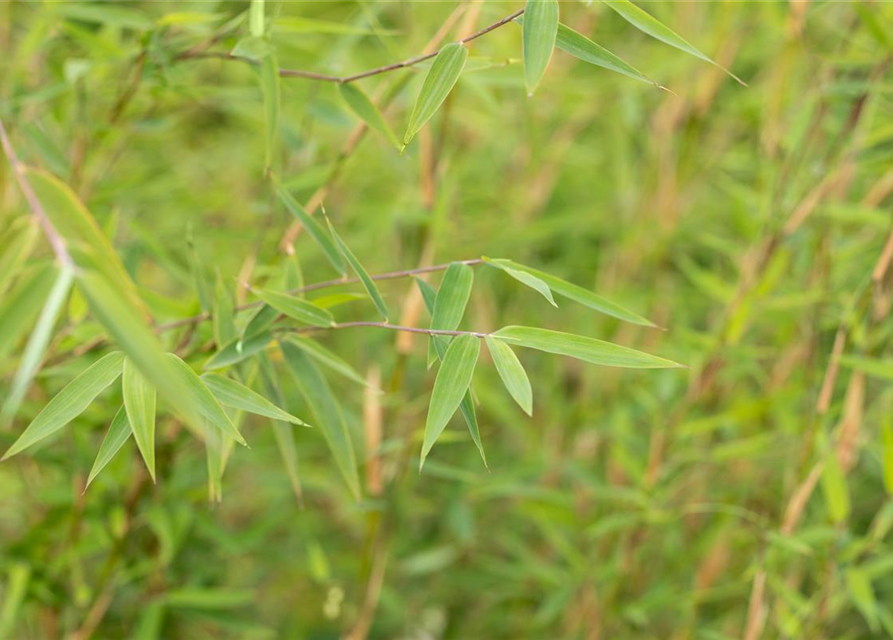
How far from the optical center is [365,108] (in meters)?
0.78

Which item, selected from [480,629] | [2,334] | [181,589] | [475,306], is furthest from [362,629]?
[2,334]

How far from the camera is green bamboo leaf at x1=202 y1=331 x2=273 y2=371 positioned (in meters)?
0.68

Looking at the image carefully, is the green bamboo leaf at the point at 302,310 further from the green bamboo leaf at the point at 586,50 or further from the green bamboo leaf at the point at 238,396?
the green bamboo leaf at the point at 586,50

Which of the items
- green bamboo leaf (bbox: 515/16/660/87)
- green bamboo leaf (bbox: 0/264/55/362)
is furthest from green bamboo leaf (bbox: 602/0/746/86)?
green bamboo leaf (bbox: 0/264/55/362)

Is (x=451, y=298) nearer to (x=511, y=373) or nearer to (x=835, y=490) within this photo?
(x=511, y=373)

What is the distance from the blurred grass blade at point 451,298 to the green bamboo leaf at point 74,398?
0.21m

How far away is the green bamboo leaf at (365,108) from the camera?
0.77m

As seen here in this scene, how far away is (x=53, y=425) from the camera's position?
596 millimetres

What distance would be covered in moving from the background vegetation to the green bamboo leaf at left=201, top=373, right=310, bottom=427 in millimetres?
137

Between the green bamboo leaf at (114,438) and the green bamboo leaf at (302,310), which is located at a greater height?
the green bamboo leaf at (302,310)

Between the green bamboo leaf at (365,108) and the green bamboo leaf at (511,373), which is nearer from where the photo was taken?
the green bamboo leaf at (511,373)

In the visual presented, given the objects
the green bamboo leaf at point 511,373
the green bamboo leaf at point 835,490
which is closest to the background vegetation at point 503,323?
the green bamboo leaf at point 835,490

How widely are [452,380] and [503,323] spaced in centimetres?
80

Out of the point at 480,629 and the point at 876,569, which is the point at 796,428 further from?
the point at 480,629
